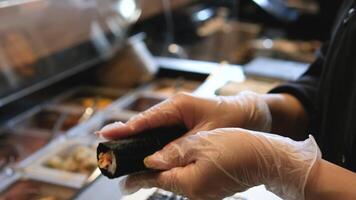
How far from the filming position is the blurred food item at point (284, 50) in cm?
268

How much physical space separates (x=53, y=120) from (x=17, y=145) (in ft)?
0.78

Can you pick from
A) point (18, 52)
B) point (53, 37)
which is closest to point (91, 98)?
point (53, 37)

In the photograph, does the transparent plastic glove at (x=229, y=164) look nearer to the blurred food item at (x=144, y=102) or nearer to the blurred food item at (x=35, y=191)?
the blurred food item at (x=35, y=191)

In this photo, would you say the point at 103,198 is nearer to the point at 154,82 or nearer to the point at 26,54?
the point at 26,54

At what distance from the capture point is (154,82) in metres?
2.10

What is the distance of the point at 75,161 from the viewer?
1.51 metres

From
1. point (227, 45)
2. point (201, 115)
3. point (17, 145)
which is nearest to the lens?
point (201, 115)

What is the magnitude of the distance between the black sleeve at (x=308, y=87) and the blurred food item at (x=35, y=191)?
744mm

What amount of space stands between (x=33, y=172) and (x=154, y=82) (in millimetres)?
851

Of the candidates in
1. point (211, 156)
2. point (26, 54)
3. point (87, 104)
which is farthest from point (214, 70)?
point (211, 156)

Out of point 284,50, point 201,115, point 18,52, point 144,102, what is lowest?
point 284,50

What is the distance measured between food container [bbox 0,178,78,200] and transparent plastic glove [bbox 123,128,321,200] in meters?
0.62

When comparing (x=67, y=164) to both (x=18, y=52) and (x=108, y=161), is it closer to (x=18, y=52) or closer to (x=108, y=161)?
(x=18, y=52)

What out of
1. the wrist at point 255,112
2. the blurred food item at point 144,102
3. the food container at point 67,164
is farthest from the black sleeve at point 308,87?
the blurred food item at point 144,102
